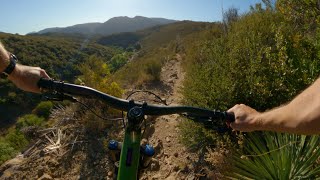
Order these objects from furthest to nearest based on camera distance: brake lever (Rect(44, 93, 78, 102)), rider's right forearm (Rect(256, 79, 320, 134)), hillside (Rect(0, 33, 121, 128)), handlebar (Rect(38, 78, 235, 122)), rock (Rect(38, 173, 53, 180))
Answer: hillside (Rect(0, 33, 121, 128)) → rock (Rect(38, 173, 53, 180)) → brake lever (Rect(44, 93, 78, 102)) → handlebar (Rect(38, 78, 235, 122)) → rider's right forearm (Rect(256, 79, 320, 134))

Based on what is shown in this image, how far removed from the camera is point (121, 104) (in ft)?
4.65

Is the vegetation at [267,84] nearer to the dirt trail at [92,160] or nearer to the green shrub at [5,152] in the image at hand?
the dirt trail at [92,160]

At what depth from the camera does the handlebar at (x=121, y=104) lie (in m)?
1.40

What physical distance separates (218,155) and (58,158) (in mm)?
2887

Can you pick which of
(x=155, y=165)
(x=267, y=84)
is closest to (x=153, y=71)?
(x=155, y=165)

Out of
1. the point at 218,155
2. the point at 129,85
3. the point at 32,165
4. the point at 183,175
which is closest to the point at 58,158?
the point at 32,165

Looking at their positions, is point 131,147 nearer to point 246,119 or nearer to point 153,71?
point 246,119

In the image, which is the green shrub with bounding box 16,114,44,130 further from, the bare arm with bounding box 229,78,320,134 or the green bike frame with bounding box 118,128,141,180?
the bare arm with bounding box 229,78,320,134

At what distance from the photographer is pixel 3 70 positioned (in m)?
1.66

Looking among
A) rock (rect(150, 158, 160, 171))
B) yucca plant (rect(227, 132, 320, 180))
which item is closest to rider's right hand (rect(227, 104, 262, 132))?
yucca plant (rect(227, 132, 320, 180))

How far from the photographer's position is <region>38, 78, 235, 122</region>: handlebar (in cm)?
140

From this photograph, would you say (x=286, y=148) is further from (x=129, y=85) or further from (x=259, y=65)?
(x=129, y=85)

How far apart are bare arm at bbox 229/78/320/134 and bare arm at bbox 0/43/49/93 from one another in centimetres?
101

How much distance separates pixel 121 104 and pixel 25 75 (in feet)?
1.78
